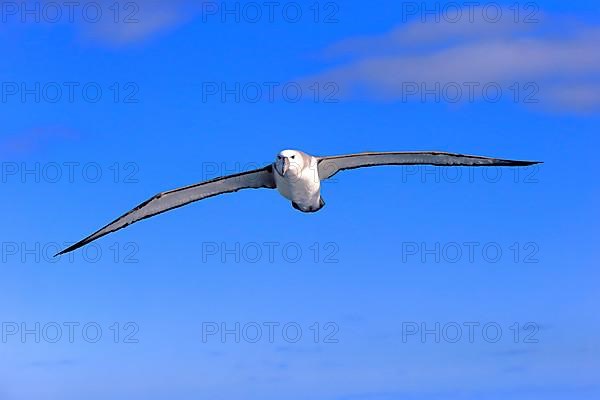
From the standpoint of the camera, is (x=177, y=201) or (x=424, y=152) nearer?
(x=424, y=152)

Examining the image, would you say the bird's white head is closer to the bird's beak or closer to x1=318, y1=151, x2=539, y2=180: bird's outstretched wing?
the bird's beak

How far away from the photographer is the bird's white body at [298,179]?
30.6 meters

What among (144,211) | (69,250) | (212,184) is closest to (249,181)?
(212,184)

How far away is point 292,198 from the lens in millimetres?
31766

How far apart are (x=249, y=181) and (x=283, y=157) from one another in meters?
3.22

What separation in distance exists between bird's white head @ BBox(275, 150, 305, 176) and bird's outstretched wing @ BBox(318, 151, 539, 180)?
1.29m

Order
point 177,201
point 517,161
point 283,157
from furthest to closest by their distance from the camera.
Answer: point 177,201 < point 517,161 < point 283,157

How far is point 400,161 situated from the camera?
32.7m

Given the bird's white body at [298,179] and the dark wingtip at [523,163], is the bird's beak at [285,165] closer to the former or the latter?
the bird's white body at [298,179]

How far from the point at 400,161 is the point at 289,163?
12.3ft

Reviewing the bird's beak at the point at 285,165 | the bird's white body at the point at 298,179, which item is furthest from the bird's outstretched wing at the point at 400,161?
the bird's beak at the point at 285,165

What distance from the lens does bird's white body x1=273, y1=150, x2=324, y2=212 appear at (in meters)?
30.6

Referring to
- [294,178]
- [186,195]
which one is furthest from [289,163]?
[186,195]

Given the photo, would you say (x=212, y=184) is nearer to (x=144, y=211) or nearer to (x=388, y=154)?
(x=144, y=211)
